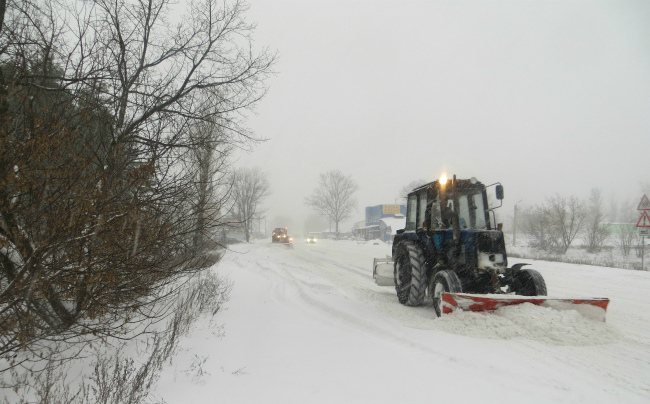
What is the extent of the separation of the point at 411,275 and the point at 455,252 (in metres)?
1.01

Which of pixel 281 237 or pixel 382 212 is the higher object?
pixel 382 212

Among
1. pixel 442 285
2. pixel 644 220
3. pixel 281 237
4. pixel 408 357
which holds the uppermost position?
pixel 644 220

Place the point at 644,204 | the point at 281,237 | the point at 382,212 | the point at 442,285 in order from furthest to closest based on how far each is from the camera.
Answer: the point at 382,212
the point at 281,237
the point at 644,204
the point at 442,285

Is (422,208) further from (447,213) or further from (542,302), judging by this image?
(542,302)

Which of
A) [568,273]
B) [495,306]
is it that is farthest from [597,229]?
[495,306]

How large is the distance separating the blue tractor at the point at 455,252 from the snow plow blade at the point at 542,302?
292 mm

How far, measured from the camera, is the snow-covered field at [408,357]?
302 cm

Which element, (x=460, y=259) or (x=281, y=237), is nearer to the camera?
(x=460, y=259)

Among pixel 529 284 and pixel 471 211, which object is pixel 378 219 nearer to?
pixel 471 211

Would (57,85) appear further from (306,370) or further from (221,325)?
(306,370)

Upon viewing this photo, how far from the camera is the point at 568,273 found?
35.3ft

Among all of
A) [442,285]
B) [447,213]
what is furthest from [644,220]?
→ [442,285]

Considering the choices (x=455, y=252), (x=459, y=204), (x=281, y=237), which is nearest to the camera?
(x=455, y=252)

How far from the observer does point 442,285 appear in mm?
5246
